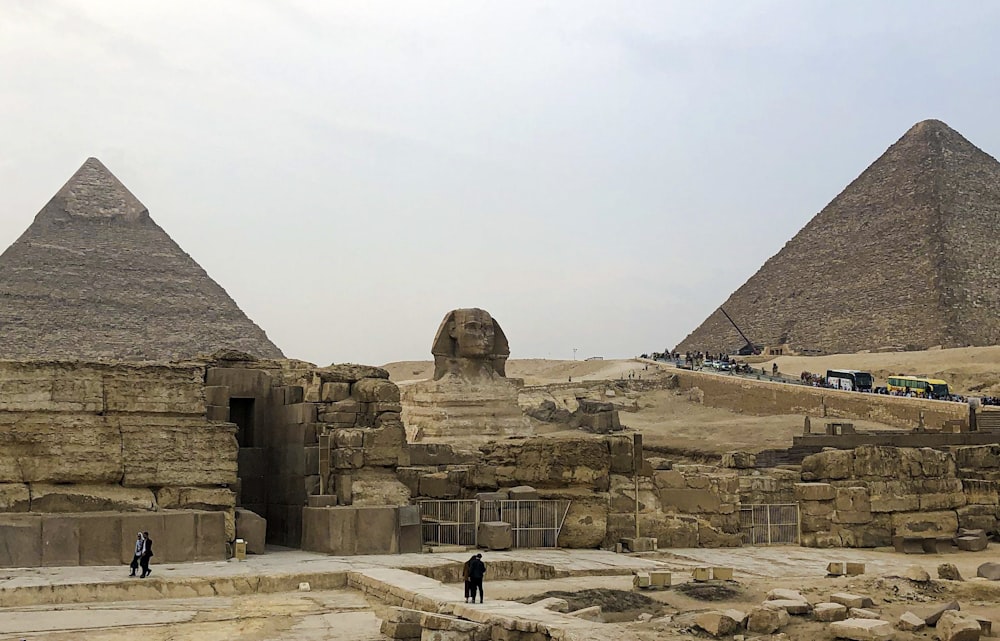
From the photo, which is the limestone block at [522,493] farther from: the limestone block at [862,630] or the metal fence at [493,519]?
the limestone block at [862,630]

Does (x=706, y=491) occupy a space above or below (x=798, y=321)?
below

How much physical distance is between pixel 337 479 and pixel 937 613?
18.1ft

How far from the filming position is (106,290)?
4250 inches

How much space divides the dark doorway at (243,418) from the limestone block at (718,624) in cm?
632

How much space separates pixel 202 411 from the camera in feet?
34.4

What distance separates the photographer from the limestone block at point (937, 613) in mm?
7352

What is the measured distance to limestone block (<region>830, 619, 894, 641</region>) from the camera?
6949 millimetres

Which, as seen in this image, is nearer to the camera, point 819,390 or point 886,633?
point 886,633

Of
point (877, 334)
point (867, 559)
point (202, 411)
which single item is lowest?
point (867, 559)

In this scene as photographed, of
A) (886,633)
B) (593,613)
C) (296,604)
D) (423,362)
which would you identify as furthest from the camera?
(423,362)

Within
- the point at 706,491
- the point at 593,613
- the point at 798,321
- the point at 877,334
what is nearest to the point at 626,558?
the point at 706,491

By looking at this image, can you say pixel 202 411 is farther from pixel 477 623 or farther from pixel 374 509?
pixel 477 623

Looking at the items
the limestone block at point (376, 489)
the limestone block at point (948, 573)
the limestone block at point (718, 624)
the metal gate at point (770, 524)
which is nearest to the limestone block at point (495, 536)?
the limestone block at point (376, 489)

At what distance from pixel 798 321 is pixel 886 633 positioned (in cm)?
10077
